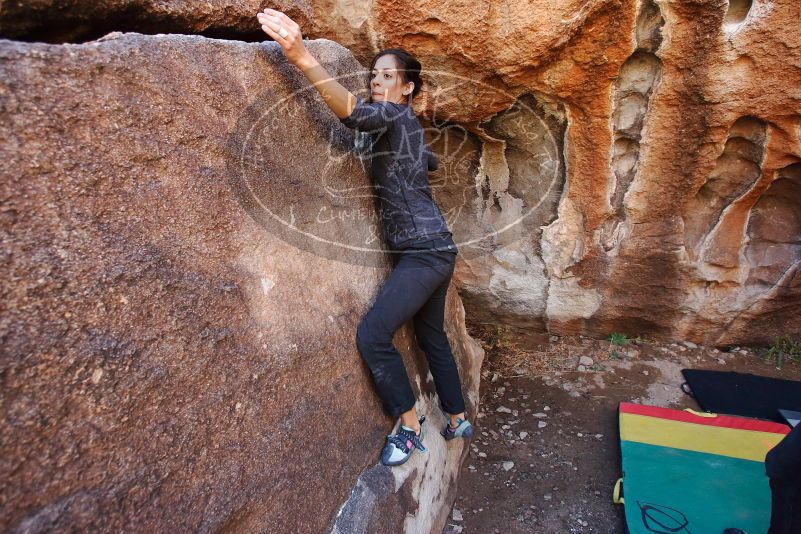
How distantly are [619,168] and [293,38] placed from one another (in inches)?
71.8

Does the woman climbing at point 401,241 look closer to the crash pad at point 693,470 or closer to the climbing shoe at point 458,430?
the climbing shoe at point 458,430

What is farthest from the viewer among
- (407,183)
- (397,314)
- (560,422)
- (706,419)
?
(560,422)

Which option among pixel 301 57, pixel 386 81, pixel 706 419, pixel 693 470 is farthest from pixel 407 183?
pixel 706 419

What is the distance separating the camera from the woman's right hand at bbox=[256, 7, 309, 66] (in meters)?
1.34

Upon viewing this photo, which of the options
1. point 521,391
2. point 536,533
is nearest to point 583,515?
point 536,533

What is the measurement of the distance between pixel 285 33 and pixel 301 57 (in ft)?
0.23

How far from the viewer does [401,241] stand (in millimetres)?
1767

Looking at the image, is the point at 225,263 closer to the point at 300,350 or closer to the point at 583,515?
the point at 300,350

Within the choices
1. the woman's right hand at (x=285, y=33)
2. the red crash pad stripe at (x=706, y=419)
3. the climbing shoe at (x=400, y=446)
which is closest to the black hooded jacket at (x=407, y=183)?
the woman's right hand at (x=285, y=33)

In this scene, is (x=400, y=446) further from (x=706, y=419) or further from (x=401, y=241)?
(x=706, y=419)

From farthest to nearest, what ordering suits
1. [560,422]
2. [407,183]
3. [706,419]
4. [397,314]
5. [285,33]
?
[560,422]
[706,419]
[407,183]
[397,314]
[285,33]

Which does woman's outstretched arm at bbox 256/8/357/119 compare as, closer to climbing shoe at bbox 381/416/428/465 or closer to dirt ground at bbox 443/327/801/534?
climbing shoe at bbox 381/416/428/465

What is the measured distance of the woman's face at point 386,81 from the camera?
1.77 m

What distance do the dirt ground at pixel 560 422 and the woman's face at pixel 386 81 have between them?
5.10 feet
